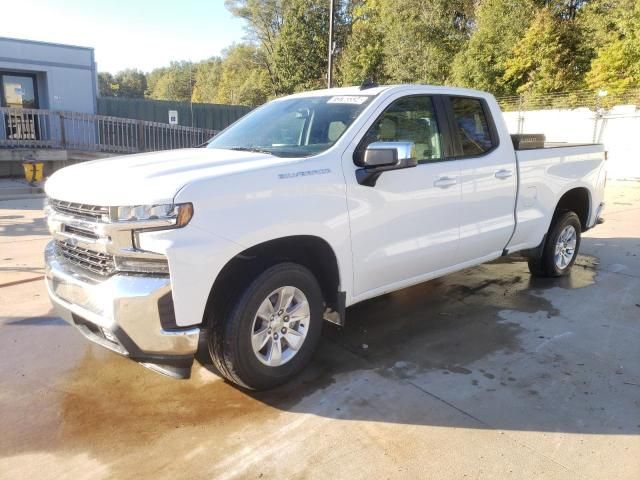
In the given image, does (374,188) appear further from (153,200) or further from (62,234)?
(62,234)

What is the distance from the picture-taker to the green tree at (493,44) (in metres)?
31.3

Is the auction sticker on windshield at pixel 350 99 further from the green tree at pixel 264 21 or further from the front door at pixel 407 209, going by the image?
the green tree at pixel 264 21

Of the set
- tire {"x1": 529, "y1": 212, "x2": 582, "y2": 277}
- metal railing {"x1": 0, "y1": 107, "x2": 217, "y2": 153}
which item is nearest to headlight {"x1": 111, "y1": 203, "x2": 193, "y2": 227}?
tire {"x1": 529, "y1": 212, "x2": 582, "y2": 277}

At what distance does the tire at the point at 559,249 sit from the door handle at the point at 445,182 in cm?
203

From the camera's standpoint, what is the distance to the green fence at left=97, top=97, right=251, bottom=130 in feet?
64.1

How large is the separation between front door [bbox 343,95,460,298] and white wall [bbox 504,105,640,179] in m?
16.1

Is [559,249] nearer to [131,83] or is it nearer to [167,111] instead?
[167,111]

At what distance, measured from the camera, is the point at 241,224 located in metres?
2.91

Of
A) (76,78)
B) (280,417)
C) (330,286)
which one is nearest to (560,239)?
(330,286)

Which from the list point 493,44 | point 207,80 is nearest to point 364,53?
point 493,44

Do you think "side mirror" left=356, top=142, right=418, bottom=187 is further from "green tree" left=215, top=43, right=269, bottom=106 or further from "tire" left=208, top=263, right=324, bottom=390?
"green tree" left=215, top=43, right=269, bottom=106

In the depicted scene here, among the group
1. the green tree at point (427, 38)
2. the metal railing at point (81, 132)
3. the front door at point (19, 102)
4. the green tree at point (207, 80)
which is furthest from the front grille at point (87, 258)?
the green tree at point (207, 80)

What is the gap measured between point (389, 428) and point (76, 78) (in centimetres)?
1704

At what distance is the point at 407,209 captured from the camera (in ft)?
12.5
